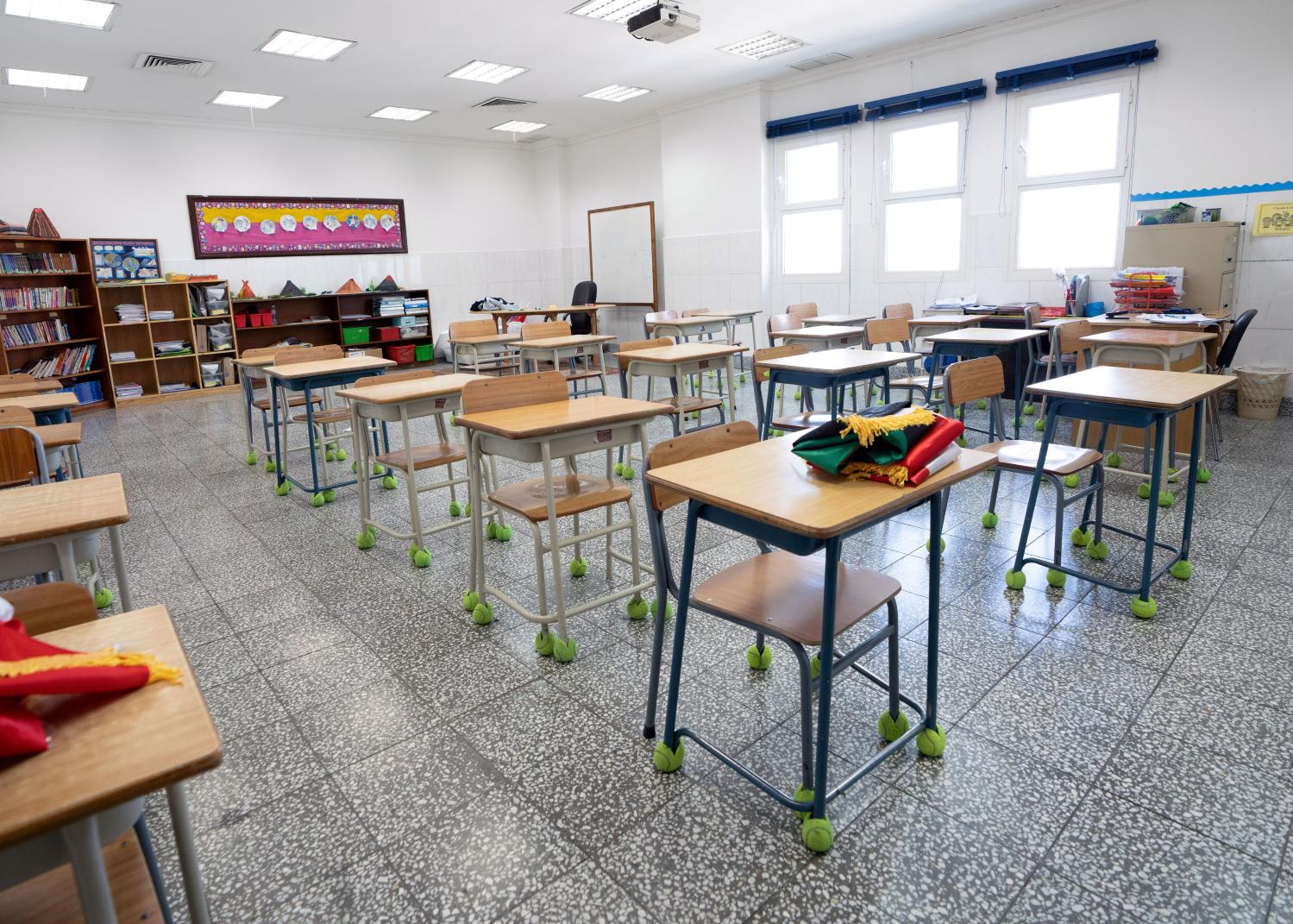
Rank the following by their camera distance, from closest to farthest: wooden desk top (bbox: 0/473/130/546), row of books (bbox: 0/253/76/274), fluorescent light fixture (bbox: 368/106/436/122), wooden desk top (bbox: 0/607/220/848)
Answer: wooden desk top (bbox: 0/607/220/848) → wooden desk top (bbox: 0/473/130/546) → row of books (bbox: 0/253/76/274) → fluorescent light fixture (bbox: 368/106/436/122)

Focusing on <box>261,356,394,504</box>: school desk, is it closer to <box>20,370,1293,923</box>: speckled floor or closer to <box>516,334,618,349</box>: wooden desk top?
<box>20,370,1293,923</box>: speckled floor

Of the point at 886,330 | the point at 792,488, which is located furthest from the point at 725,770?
the point at 886,330

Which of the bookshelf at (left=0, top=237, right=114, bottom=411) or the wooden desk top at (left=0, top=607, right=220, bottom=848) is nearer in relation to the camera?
the wooden desk top at (left=0, top=607, right=220, bottom=848)

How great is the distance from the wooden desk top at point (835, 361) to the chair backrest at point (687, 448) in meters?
1.81

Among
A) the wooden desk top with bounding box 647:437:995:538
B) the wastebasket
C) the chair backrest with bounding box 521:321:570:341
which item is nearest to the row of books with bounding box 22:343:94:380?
the chair backrest with bounding box 521:321:570:341

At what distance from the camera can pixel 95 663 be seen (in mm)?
1000

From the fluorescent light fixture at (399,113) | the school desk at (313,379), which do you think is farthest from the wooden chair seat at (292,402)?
the fluorescent light fixture at (399,113)

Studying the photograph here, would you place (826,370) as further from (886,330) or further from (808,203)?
(808,203)

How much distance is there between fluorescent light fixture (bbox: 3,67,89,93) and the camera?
7035 mm

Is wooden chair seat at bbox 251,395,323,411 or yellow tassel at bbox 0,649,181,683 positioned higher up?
yellow tassel at bbox 0,649,181,683

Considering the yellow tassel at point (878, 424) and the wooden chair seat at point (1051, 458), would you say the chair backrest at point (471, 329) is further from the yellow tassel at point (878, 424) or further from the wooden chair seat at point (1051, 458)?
the yellow tassel at point (878, 424)

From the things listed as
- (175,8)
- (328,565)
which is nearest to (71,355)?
(175,8)

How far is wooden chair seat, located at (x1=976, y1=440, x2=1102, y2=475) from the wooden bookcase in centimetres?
907

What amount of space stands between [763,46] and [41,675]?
8138 mm
